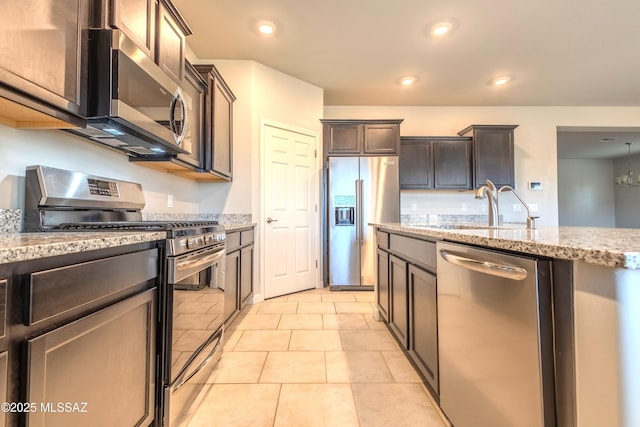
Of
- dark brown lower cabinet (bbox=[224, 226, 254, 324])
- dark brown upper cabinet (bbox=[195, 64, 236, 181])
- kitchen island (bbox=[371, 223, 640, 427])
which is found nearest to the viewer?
kitchen island (bbox=[371, 223, 640, 427])

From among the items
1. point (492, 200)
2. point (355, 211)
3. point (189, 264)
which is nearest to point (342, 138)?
point (355, 211)

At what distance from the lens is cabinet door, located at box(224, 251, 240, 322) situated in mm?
2150

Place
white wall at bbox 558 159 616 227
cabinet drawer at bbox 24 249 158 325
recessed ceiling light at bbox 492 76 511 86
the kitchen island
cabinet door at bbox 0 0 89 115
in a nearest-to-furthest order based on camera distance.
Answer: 1. the kitchen island
2. cabinet drawer at bbox 24 249 158 325
3. cabinet door at bbox 0 0 89 115
4. recessed ceiling light at bbox 492 76 511 86
5. white wall at bbox 558 159 616 227

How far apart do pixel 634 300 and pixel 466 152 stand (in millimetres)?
4116

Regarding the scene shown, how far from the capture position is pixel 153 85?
1.58 metres

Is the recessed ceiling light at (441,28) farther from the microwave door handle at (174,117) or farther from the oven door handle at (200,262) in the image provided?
the oven door handle at (200,262)

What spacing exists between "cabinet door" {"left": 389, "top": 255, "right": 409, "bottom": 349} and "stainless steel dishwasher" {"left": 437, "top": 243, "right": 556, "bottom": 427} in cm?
49

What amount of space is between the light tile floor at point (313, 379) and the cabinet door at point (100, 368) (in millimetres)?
453

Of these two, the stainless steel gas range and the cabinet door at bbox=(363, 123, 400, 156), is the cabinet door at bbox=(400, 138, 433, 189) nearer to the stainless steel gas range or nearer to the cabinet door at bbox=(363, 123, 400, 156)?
the cabinet door at bbox=(363, 123, 400, 156)

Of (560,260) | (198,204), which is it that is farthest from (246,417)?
(198,204)

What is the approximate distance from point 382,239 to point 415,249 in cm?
82

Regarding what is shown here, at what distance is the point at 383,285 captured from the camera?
242 cm

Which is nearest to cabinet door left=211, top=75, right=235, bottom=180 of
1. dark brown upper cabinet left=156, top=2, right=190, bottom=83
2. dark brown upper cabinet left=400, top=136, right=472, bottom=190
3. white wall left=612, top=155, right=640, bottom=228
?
dark brown upper cabinet left=156, top=2, right=190, bottom=83

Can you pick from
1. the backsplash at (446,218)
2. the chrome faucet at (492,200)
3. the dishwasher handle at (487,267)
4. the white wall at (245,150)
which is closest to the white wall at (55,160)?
the white wall at (245,150)
